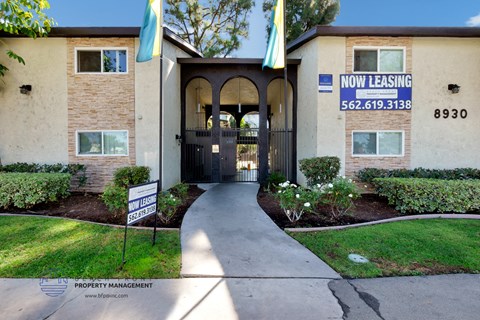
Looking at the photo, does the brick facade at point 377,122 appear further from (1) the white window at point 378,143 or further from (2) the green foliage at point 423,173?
(2) the green foliage at point 423,173

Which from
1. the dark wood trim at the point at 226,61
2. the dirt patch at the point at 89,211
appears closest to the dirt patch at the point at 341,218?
the dirt patch at the point at 89,211

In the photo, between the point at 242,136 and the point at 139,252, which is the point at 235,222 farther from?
the point at 242,136

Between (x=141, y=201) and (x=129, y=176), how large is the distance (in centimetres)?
428

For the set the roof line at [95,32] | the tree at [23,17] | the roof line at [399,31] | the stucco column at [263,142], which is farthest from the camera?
the stucco column at [263,142]

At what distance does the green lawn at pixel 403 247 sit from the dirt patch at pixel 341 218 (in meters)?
0.49

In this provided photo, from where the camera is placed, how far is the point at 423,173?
336 inches

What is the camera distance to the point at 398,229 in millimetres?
5320

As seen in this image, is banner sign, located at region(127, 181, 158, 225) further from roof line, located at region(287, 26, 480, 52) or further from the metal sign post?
roof line, located at region(287, 26, 480, 52)

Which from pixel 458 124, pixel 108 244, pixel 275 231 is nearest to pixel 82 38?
pixel 108 244

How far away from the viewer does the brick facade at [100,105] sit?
870cm

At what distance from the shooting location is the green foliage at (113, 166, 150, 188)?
24.8ft

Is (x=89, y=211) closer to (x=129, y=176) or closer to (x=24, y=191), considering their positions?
(x=129, y=176)

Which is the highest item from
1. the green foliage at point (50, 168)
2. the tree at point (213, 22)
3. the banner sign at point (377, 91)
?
the tree at point (213, 22)

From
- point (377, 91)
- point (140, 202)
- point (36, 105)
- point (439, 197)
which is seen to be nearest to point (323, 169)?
point (439, 197)
